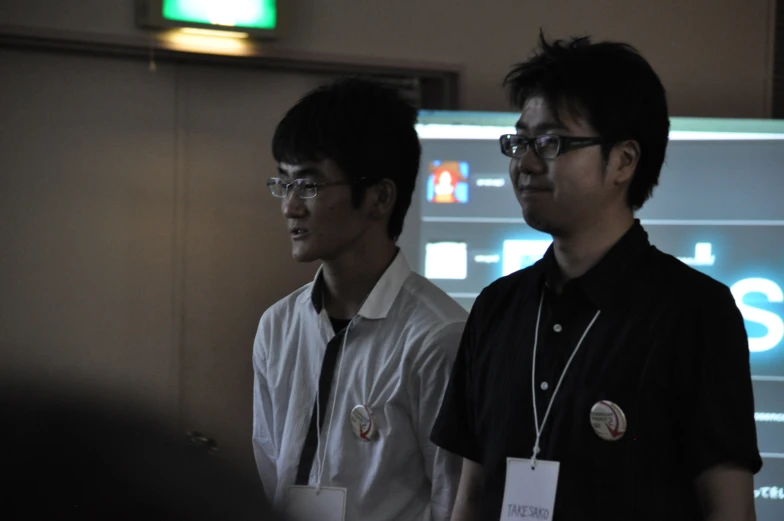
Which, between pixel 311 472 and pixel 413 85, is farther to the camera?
pixel 413 85

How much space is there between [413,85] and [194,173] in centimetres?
81

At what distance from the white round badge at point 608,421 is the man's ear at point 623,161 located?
1.21ft

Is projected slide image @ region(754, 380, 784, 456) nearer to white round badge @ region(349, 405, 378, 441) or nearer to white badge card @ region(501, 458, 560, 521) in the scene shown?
white round badge @ region(349, 405, 378, 441)

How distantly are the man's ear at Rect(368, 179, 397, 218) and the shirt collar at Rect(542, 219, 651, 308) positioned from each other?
528mm

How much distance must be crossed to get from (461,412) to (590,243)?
35cm

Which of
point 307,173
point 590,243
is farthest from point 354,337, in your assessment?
point 590,243

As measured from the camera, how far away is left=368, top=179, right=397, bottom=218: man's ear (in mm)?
1947

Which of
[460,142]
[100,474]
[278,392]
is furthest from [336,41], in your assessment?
[100,474]

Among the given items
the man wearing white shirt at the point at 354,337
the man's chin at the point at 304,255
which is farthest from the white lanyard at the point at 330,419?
the man's chin at the point at 304,255

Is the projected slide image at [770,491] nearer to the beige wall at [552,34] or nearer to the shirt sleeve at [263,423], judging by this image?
the beige wall at [552,34]

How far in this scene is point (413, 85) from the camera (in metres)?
3.43

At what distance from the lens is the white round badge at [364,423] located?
1753 millimetres

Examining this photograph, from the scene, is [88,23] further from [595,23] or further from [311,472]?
[311,472]

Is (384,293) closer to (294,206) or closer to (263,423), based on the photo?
(294,206)
